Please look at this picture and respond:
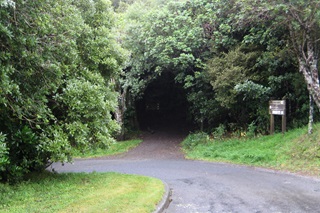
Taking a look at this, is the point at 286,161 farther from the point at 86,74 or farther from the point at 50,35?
the point at 50,35

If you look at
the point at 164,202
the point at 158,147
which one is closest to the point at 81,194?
the point at 164,202

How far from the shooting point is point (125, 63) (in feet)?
49.6

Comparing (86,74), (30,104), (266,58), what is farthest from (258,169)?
(30,104)

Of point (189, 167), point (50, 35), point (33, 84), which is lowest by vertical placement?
point (189, 167)

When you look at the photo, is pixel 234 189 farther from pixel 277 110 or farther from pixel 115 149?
pixel 115 149

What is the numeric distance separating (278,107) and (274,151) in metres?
2.36

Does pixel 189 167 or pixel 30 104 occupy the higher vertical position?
pixel 30 104

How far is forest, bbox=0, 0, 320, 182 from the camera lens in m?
7.55

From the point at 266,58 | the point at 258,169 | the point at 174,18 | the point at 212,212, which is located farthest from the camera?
the point at 174,18

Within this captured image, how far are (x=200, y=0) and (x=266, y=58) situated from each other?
19.3 feet

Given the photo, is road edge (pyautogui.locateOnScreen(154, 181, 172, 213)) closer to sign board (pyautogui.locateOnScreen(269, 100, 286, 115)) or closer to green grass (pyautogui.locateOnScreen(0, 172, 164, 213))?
green grass (pyautogui.locateOnScreen(0, 172, 164, 213))

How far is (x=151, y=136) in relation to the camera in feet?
88.6

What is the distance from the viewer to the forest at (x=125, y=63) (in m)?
7.55

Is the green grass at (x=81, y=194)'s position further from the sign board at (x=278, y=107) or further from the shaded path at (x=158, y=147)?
the shaded path at (x=158, y=147)
